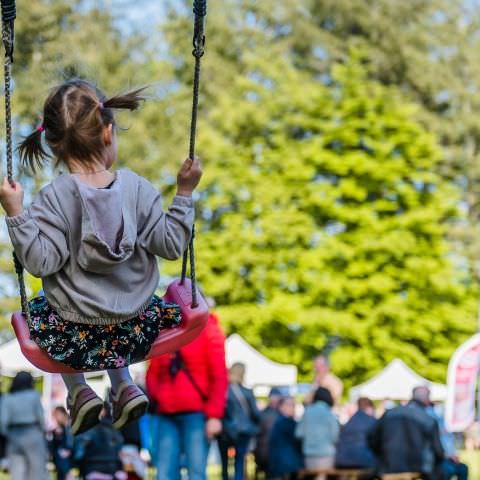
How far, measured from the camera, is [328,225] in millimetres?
39281

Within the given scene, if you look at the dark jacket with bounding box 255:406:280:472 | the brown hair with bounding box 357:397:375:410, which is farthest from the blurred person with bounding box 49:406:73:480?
the brown hair with bounding box 357:397:375:410

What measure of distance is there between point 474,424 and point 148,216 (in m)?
17.1

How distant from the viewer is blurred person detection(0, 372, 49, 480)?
45.1 ft

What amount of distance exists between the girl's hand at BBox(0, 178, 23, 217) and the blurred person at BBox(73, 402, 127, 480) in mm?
9568

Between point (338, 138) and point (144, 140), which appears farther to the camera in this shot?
point (338, 138)

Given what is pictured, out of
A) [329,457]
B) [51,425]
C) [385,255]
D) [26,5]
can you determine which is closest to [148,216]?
[329,457]

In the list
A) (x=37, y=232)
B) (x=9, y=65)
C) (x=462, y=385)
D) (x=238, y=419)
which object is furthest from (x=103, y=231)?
(x=462, y=385)

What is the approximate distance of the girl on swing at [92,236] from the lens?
4395 mm

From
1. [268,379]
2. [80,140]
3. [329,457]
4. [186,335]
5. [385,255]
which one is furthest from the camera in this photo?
[385,255]

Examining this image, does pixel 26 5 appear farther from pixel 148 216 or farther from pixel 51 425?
pixel 148 216

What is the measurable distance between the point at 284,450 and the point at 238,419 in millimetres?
1498

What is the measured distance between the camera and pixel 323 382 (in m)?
18.8

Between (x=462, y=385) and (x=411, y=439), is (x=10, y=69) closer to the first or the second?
(x=411, y=439)

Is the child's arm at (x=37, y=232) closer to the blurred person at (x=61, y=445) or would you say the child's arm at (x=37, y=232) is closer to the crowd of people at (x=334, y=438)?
the crowd of people at (x=334, y=438)
